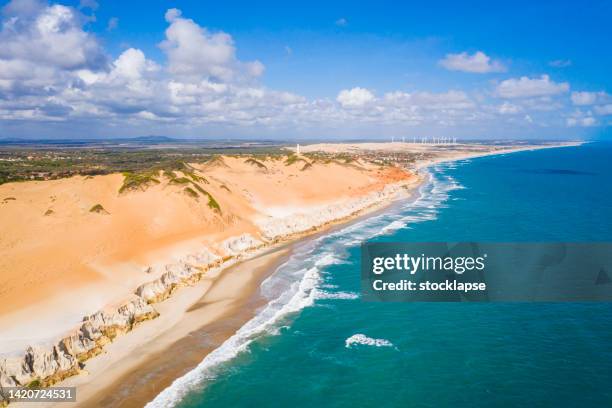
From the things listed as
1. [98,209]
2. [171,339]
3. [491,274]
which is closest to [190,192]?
[98,209]

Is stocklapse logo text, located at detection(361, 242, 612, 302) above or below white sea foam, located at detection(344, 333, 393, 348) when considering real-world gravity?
above

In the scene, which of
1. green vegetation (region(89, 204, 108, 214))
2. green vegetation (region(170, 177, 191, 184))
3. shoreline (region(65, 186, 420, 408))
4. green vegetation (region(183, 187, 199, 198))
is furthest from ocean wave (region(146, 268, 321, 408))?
green vegetation (region(170, 177, 191, 184))

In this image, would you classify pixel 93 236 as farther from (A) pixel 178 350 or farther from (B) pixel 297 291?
(B) pixel 297 291

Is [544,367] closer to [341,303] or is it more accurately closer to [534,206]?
[341,303]

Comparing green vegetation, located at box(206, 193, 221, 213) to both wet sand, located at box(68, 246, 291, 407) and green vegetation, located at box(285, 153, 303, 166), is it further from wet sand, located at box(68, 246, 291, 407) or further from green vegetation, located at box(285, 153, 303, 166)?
green vegetation, located at box(285, 153, 303, 166)

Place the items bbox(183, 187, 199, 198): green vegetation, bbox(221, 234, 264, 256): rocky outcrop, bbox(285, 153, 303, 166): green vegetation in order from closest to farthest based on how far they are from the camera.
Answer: bbox(221, 234, 264, 256): rocky outcrop
bbox(183, 187, 199, 198): green vegetation
bbox(285, 153, 303, 166): green vegetation

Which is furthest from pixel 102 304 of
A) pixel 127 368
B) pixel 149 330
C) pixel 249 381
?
pixel 249 381
